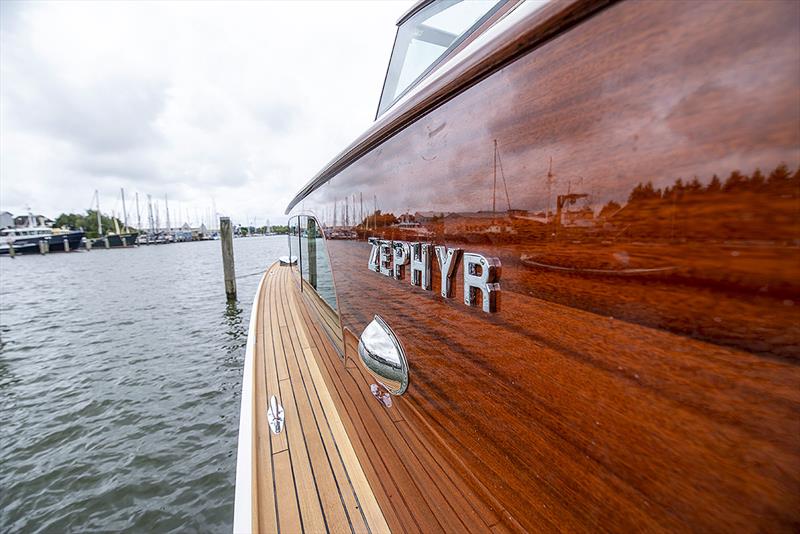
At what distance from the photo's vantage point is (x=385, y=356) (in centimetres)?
137

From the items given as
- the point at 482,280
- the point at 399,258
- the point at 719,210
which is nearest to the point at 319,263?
the point at 399,258

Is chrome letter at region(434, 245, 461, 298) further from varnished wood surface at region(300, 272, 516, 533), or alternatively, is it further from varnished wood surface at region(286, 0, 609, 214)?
varnished wood surface at region(300, 272, 516, 533)

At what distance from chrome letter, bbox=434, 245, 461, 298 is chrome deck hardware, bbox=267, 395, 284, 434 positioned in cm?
153

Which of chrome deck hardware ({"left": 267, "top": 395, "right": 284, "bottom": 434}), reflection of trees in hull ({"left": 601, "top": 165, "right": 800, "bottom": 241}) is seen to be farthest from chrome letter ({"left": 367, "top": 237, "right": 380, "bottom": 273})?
chrome deck hardware ({"left": 267, "top": 395, "right": 284, "bottom": 434})

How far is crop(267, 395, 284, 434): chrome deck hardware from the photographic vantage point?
1.96 m

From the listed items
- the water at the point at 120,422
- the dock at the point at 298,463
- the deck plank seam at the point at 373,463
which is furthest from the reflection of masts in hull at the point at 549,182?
the water at the point at 120,422

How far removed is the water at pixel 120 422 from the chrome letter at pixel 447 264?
2599 millimetres

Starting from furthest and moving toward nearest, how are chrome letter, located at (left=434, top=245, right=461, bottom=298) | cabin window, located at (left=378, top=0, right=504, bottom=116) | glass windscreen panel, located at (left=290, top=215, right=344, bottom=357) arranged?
glass windscreen panel, located at (left=290, top=215, right=344, bottom=357) < cabin window, located at (left=378, top=0, right=504, bottom=116) < chrome letter, located at (left=434, top=245, right=461, bottom=298)

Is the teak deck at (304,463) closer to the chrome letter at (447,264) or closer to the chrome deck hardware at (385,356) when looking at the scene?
the chrome deck hardware at (385,356)

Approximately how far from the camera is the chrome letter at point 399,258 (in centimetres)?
117

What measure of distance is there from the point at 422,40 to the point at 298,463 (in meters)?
2.93

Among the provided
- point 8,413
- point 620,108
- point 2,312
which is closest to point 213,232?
point 2,312

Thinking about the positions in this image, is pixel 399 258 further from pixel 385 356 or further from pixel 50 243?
pixel 50 243

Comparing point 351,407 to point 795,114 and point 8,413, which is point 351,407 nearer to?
point 795,114
